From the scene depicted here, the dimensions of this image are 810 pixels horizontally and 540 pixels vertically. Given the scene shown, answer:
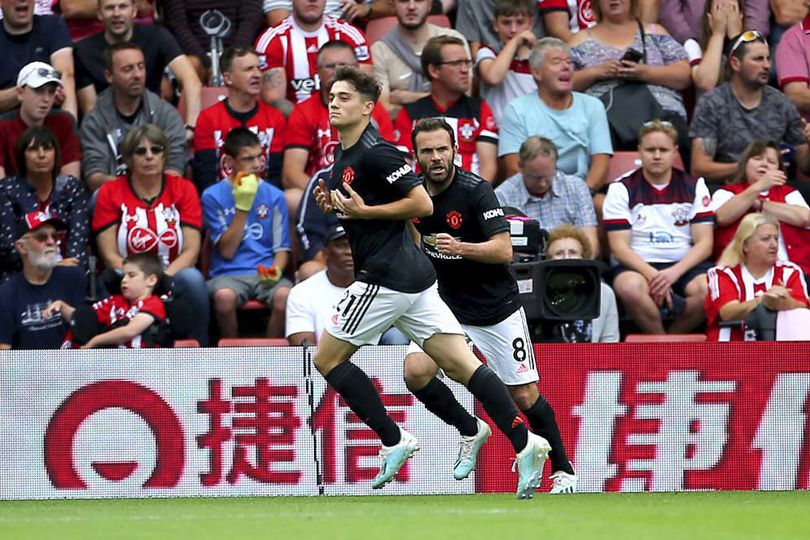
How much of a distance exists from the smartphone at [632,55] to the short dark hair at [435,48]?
4.91ft

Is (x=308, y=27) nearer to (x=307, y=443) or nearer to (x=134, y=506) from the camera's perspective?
(x=307, y=443)

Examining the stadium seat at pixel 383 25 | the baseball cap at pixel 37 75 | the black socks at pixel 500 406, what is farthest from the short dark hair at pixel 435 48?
the black socks at pixel 500 406

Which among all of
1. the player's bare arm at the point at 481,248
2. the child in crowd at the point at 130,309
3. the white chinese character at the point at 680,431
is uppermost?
the player's bare arm at the point at 481,248

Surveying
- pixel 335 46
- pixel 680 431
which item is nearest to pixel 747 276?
pixel 680 431

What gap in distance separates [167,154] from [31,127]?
3.27 feet

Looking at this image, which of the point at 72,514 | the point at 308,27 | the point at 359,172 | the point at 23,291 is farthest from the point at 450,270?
the point at 308,27

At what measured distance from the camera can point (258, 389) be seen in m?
9.14

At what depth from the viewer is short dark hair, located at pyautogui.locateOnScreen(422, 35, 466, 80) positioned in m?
11.3

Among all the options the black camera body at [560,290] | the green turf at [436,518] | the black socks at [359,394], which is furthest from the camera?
the black camera body at [560,290]

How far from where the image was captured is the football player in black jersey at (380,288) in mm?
7312

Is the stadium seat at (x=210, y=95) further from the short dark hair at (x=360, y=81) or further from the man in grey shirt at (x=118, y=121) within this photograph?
the short dark hair at (x=360, y=81)

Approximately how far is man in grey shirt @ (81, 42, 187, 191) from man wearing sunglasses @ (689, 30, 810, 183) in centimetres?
415

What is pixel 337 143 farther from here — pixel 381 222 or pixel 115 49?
pixel 381 222

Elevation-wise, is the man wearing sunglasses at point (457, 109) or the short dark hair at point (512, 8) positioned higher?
the short dark hair at point (512, 8)
